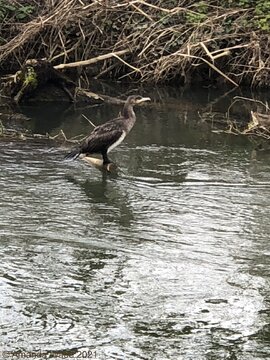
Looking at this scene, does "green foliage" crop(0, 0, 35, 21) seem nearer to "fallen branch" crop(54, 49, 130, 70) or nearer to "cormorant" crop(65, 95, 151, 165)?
"fallen branch" crop(54, 49, 130, 70)

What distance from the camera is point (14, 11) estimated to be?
15.7 meters

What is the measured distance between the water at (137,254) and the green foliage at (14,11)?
21.9ft

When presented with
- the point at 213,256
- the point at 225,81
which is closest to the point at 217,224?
the point at 213,256

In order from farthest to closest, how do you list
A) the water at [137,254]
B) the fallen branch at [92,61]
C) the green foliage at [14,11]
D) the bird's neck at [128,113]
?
the green foliage at [14,11] < the fallen branch at [92,61] < the bird's neck at [128,113] < the water at [137,254]

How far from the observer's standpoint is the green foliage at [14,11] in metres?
15.6

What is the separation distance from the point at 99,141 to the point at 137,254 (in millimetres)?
2972

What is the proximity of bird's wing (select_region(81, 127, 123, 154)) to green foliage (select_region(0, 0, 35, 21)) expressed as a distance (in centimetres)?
763

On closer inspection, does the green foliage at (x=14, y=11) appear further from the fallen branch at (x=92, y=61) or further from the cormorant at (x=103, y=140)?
the cormorant at (x=103, y=140)

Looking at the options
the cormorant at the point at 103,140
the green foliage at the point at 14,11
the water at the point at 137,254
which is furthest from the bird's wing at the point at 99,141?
the green foliage at the point at 14,11

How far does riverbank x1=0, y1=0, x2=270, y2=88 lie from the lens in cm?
1412

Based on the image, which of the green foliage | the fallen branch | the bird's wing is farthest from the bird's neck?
the green foliage

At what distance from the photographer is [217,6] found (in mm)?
14852

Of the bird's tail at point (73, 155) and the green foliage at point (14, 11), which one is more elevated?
the green foliage at point (14, 11)

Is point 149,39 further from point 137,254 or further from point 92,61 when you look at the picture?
point 137,254
